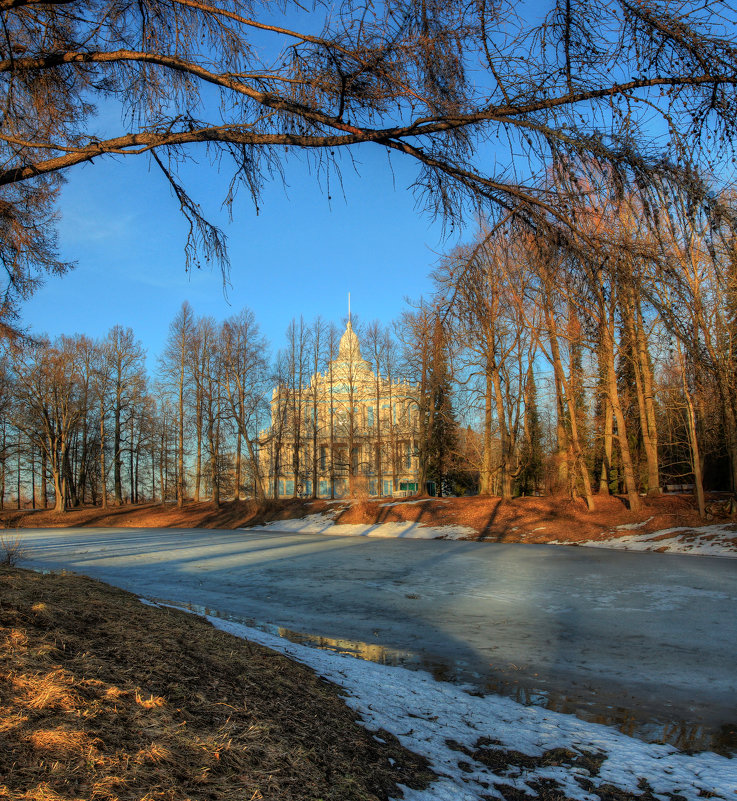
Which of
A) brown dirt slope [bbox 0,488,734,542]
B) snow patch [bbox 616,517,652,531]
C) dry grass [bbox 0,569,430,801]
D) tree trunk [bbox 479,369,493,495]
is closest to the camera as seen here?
dry grass [bbox 0,569,430,801]

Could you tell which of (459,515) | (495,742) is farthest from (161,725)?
(459,515)

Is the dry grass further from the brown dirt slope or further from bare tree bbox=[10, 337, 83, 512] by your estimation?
bare tree bbox=[10, 337, 83, 512]

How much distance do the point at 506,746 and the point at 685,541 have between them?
1561 centimetres

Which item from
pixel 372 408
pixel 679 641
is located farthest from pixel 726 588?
pixel 372 408

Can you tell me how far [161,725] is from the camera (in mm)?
2426

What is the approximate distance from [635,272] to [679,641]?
5712 millimetres

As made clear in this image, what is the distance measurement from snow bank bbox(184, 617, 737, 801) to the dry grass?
21cm

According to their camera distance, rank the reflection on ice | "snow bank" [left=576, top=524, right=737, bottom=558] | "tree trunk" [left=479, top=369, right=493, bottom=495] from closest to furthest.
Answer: the reflection on ice < "snow bank" [left=576, top=524, right=737, bottom=558] < "tree trunk" [left=479, top=369, right=493, bottom=495]

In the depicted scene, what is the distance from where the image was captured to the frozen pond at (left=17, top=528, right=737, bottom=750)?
16.2 ft

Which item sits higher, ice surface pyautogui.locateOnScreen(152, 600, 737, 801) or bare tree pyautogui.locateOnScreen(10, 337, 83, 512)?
bare tree pyautogui.locateOnScreen(10, 337, 83, 512)

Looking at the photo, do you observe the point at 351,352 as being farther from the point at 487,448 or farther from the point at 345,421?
the point at 487,448

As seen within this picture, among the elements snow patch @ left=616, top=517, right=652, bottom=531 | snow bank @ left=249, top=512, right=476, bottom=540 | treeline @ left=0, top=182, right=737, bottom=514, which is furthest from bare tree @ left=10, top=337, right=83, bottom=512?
snow patch @ left=616, top=517, right=652, bottom=531

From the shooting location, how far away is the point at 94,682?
8.85 feet

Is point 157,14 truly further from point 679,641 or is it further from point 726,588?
point 726,588
